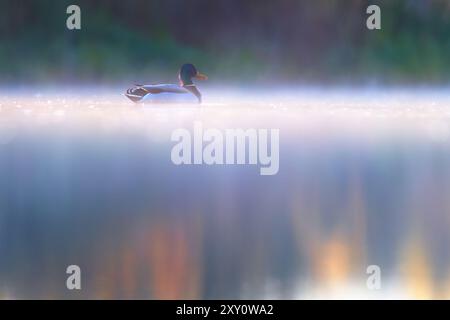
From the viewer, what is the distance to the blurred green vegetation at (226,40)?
307 centimetres

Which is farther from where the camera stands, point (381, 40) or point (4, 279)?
point (381, 40)

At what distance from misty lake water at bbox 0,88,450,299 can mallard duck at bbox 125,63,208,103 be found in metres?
0.07

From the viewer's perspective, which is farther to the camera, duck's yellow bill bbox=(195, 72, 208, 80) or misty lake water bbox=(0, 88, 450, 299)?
duck's yellow bill bbox=(195, 72, 208, 80)

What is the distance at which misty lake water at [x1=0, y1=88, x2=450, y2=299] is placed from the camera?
286cm

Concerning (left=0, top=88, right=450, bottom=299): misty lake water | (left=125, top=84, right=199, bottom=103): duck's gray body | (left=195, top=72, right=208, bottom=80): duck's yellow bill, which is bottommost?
(left=0, top=88, right=450, bottom=299): misty lake water

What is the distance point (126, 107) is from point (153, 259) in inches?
37.6

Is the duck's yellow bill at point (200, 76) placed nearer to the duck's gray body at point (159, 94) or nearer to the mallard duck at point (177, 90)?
the mallard duck at point (177, 90)

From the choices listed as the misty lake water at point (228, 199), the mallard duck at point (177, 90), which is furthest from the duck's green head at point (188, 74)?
the misty lake water at point (228, 199)

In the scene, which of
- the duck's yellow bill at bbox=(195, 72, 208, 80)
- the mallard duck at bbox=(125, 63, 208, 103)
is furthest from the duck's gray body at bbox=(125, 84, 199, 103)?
the duck's yellow bill at bbox=(195, 72, 208, 80)

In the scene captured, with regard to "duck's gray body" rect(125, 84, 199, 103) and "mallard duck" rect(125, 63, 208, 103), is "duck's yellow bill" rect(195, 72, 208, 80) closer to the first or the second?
"mallard duck" rect(125, 63, 208, 103)

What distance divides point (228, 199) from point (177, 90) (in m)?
0.72

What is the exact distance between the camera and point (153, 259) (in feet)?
9.45

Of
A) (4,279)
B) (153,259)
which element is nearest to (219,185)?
(153,259)

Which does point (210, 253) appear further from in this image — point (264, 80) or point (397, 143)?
point (397, 143)
